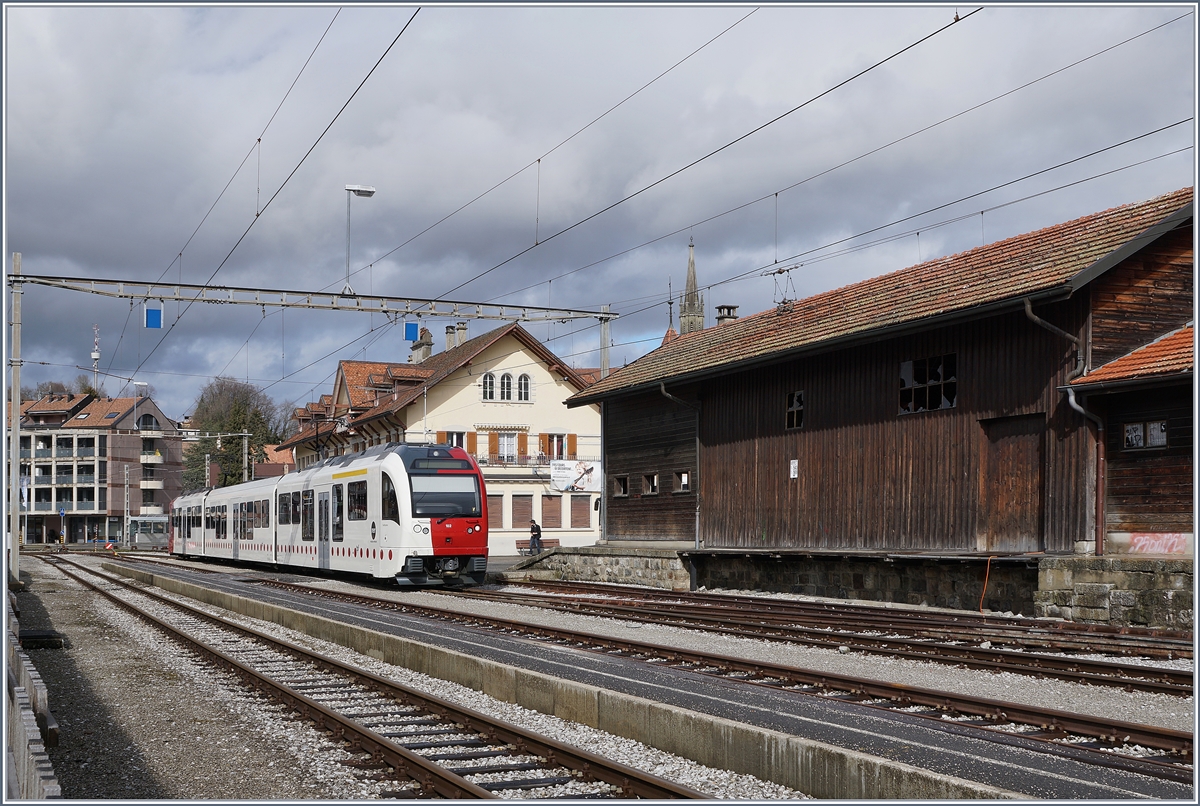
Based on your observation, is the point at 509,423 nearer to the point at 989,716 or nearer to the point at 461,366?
the point at 461,366

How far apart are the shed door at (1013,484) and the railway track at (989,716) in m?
8.16

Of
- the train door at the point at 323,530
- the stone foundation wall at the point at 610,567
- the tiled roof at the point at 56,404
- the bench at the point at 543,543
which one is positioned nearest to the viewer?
the stone foundation wall at the point at 610,567

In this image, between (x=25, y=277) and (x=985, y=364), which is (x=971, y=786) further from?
(x=25, y=277)

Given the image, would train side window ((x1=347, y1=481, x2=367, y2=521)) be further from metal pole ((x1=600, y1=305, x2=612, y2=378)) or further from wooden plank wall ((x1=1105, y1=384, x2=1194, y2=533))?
wooden plank wall ((x1=1105, y1=384, x2=1194, y2=533))

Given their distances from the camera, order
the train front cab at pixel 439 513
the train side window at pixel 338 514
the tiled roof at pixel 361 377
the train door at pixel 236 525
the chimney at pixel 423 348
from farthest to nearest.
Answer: the chimney at pixel 423 348 → the tiled roof at pixel 361 377 → the train door at pixel 236 525 → the train side window at pixel 338 514 → the train front cab at pixel 439 513

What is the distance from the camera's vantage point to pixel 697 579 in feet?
88.5

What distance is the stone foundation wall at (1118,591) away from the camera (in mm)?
14797

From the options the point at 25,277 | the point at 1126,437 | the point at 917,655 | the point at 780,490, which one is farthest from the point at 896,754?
the point at 25,277

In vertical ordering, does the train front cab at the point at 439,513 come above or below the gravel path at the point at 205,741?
above

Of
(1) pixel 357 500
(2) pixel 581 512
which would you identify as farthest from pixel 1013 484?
(2) pixel 581 512

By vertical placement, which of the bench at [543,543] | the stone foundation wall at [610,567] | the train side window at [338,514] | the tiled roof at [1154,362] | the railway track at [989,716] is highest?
the tiled roof at [1154,362]

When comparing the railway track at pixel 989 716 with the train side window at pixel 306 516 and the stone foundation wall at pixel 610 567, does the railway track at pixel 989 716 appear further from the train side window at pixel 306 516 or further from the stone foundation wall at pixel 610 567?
the train side window at pixel 306 516

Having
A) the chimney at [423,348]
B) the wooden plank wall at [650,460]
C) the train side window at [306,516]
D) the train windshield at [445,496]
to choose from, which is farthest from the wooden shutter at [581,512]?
the train windshield at [445,496]

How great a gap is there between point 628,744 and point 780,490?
16.5 m
